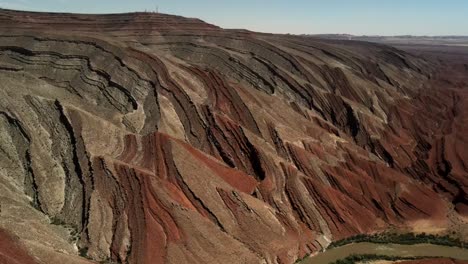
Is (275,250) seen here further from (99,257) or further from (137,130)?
(137,130)

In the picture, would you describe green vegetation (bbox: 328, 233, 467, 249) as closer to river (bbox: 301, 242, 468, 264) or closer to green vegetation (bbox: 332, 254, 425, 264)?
river (bbox: 301, 242, 468, 264)

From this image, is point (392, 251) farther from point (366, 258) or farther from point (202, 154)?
point (202, 154)

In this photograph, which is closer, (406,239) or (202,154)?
(406,239)

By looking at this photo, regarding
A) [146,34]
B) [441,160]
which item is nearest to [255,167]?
[441,160]

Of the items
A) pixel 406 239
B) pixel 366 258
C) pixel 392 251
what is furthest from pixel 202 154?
pixel 406 239

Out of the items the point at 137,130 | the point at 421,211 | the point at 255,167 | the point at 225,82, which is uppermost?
the point at 225,82

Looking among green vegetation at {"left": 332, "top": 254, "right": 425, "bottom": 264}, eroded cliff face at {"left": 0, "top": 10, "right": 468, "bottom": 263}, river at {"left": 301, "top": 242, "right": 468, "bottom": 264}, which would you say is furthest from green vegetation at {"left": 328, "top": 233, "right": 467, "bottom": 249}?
green vegetation at {"left": 332, "top": 254, "right": 425, "bottom": 264}
